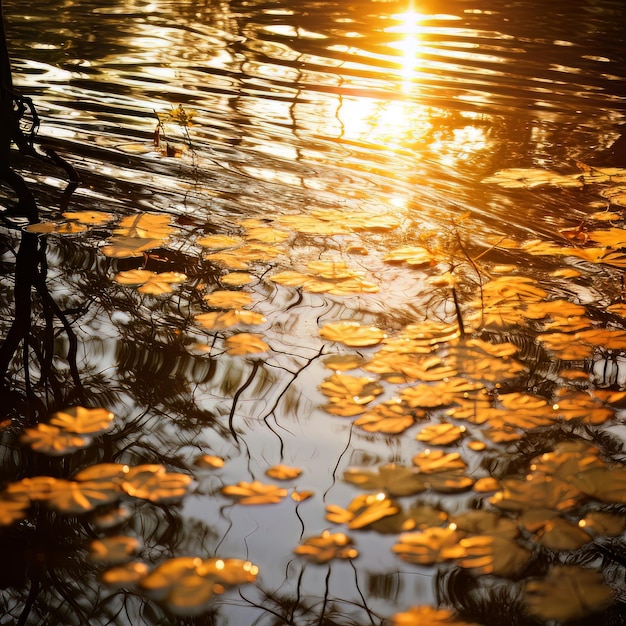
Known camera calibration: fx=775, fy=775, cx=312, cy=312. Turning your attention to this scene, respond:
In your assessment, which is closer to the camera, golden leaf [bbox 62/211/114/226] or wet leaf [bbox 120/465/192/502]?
wet leaf [bbox 120/465/192/502]

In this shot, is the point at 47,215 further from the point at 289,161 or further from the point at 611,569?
the point at 611,569

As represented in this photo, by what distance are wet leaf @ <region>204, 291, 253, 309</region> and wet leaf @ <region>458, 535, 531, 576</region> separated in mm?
1499

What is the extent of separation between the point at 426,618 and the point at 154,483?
0.81 metres

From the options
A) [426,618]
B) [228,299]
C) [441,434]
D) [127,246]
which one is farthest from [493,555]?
[127,246]

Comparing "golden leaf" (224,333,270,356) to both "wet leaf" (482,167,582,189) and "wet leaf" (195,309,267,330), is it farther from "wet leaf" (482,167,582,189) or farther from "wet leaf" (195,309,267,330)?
"wet leaf" (482,167,582,189)

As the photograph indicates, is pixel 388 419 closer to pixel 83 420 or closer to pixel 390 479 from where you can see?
pixel 390 479

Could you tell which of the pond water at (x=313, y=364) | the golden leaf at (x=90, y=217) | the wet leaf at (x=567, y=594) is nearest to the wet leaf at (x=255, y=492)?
the pond water at (x=313, y=364)

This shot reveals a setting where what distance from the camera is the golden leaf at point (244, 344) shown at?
2.79 metres

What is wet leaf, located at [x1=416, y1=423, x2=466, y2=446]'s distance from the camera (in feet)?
7.55

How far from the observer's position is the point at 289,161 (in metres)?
4.92

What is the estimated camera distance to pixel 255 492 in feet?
6.90

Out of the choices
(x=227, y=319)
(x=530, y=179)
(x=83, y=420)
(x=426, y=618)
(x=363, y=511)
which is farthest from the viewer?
(x=530, y=179)

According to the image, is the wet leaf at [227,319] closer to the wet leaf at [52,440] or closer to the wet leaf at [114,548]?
the wet leaf at [52,440]

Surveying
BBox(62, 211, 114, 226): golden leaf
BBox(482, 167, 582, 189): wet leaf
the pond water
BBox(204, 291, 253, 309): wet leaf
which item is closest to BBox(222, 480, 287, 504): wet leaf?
the pond water
